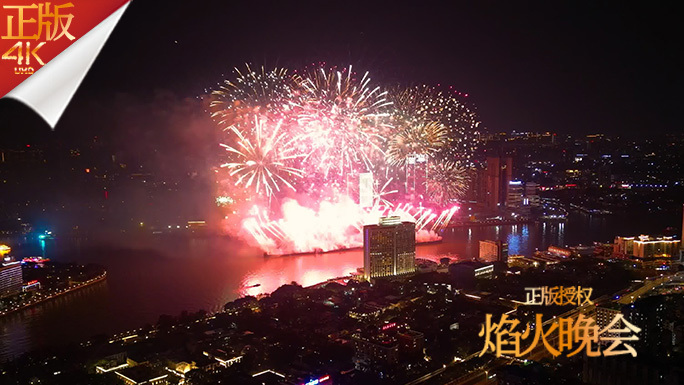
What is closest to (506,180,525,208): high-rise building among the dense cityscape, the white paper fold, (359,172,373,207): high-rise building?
the dense cityscape

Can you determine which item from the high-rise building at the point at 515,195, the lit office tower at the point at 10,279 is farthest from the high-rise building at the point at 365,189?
the high-rise building at the point at 515,195

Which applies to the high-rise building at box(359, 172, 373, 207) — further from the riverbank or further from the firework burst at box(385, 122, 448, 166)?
the riverbank

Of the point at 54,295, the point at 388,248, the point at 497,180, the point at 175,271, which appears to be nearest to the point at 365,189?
the point at 388,248

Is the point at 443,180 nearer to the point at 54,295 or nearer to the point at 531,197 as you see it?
the point at 531,197

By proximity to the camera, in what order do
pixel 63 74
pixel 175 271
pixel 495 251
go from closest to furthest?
1. pixel 63 74
2. pixel 175 271
3. pixel 495 251

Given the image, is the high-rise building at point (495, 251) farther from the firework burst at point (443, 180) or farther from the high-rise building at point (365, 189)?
the high-rise building at point (365, 189)
